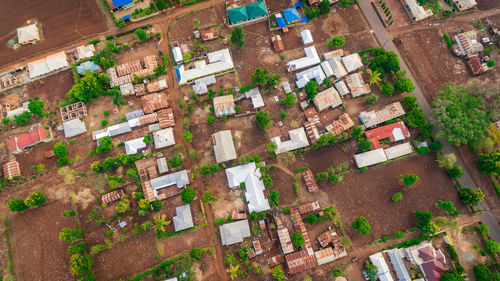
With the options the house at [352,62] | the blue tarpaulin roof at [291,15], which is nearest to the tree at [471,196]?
the house at [352,62]

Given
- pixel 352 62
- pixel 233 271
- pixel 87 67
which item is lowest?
pixel 233 271

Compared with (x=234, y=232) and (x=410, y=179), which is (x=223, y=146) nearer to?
(x=234, y=232)

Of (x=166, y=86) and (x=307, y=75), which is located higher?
(x=166, y=86)

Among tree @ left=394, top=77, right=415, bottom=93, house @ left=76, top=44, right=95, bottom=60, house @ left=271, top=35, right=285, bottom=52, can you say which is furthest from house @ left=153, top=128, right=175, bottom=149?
tree @ left=394, top=77, right=415, bottom=93

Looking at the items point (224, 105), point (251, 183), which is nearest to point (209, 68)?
point (224, 105)

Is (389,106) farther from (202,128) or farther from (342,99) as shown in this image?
(202,128)

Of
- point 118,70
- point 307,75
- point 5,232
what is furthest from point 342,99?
point 5,232
